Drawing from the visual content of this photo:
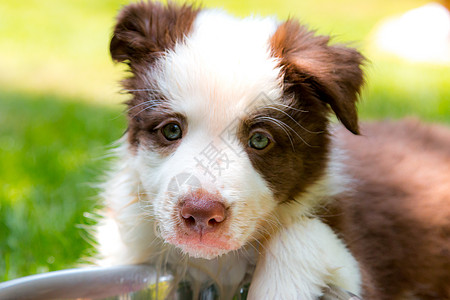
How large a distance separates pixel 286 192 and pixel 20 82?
21.6 feet

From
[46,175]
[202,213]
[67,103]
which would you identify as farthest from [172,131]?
[67,103]

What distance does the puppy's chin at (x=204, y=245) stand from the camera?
95.6 inches

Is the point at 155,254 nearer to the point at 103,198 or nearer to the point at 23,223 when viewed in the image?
the point at 103,198

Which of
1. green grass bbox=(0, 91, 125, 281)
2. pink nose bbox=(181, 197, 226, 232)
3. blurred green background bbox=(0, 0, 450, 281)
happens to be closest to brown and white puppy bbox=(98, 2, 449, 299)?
pink nose bbox=(181, 197, 226, 232)

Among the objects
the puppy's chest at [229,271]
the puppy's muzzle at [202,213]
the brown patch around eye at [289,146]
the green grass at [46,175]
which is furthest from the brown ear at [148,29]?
the puppy's chest at [229,271]

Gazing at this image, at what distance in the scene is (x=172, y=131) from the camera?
8.73 feet

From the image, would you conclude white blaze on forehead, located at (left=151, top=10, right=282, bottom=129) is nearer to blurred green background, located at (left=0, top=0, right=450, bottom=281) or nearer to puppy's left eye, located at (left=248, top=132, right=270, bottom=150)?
puppy's left eye, located at (left=248, top=132, right=270, bottom=150)

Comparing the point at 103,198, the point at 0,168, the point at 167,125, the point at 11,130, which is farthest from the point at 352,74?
the point at 11,130

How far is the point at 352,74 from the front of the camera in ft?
8.83

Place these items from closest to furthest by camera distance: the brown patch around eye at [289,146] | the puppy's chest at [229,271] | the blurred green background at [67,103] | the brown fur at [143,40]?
the brown patch around eye at [289,146]
the brown fur at [143,40]
the puppy's chest at [229,271]
the blurred green background at [67,103]

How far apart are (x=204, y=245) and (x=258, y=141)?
49cm

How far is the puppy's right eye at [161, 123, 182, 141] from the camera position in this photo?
264 cm

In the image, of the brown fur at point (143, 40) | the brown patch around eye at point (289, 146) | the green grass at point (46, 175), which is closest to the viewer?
the brown patch around eye at point (289, 146)

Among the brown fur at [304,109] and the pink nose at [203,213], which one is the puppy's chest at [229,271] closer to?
the brown fur at [304,109]
